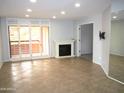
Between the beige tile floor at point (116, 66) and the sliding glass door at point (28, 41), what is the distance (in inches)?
181

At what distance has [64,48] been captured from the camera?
7.74 metres

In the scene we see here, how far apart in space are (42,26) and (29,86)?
4722 millimetres

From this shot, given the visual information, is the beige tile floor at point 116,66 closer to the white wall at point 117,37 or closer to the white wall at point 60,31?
the white wall at point 117,37

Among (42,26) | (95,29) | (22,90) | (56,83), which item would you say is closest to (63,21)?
(42,26)

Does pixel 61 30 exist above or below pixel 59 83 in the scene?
above

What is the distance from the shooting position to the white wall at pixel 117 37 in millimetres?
3867

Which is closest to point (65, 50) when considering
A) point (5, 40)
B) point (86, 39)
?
point (86, 39)

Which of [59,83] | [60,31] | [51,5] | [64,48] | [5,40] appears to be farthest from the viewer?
[60,31]

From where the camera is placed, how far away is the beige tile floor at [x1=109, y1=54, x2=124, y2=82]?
3934 mm

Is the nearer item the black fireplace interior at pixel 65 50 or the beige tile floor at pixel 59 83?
the beige tile floor at pixel 59 83

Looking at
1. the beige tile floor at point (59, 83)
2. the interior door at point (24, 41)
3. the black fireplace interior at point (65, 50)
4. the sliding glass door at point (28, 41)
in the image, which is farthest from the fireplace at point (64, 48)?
the beige tile floor at point (59, 83)

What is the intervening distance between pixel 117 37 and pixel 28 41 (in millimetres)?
5178

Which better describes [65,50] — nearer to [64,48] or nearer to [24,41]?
[64,48]

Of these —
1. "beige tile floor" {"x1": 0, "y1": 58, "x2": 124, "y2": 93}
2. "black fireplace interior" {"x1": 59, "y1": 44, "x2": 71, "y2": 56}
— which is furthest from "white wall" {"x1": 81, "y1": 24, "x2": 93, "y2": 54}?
"beige tile floor" {"x1": 0, "y1": 58, "x2": 124, "y2": 93}
